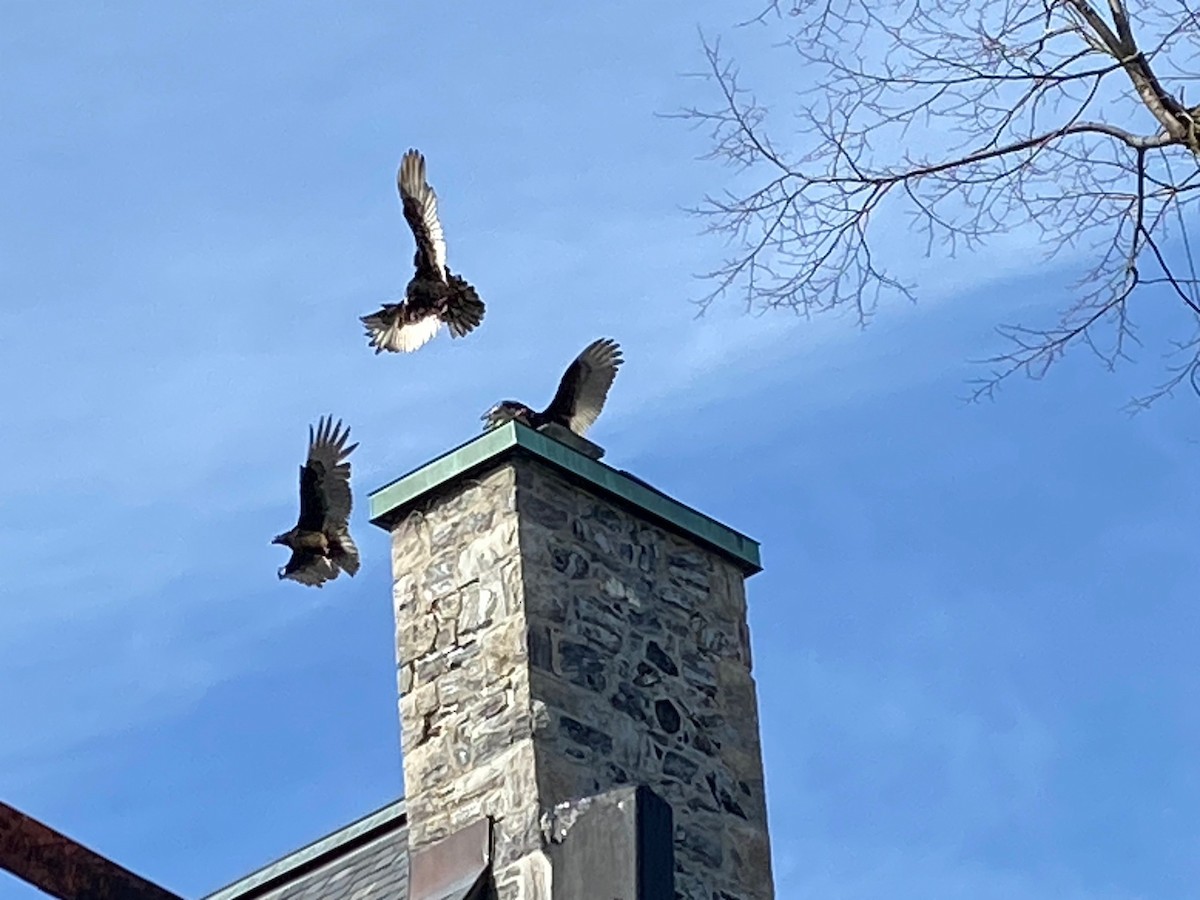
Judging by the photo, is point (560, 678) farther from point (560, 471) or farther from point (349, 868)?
point (349, 868)

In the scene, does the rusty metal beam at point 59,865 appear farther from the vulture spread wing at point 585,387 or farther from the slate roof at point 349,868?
the vulture spread wing at point 585,387

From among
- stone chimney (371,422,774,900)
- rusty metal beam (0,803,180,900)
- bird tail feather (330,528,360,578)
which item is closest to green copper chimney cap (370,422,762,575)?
stone chimney (371,422,774,900)

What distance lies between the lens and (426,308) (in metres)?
9.79

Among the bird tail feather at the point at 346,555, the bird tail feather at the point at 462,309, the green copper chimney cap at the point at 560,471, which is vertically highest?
the bird tail feather at the point at 462,309

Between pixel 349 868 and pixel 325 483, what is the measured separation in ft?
4.97

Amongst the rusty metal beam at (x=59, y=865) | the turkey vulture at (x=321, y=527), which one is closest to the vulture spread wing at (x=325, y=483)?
the turkey vulture at (x=321, y=527)

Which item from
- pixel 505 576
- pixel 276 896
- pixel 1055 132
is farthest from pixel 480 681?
pixel 1055 132

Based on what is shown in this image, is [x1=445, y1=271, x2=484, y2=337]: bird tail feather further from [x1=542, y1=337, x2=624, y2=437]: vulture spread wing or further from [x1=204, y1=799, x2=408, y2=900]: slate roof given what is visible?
[x1=204, y1=799, x2=408, y2=900]: slate roof

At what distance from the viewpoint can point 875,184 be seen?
565cm

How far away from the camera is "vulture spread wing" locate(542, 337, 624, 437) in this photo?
876cm

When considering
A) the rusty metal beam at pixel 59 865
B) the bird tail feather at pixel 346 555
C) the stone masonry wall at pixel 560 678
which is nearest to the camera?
the rusty metal beam at pixel 59 865

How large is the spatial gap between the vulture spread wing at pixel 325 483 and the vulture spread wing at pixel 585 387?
0.90 meters

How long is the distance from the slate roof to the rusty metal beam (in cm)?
160

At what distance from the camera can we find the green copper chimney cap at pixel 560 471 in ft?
26.2
